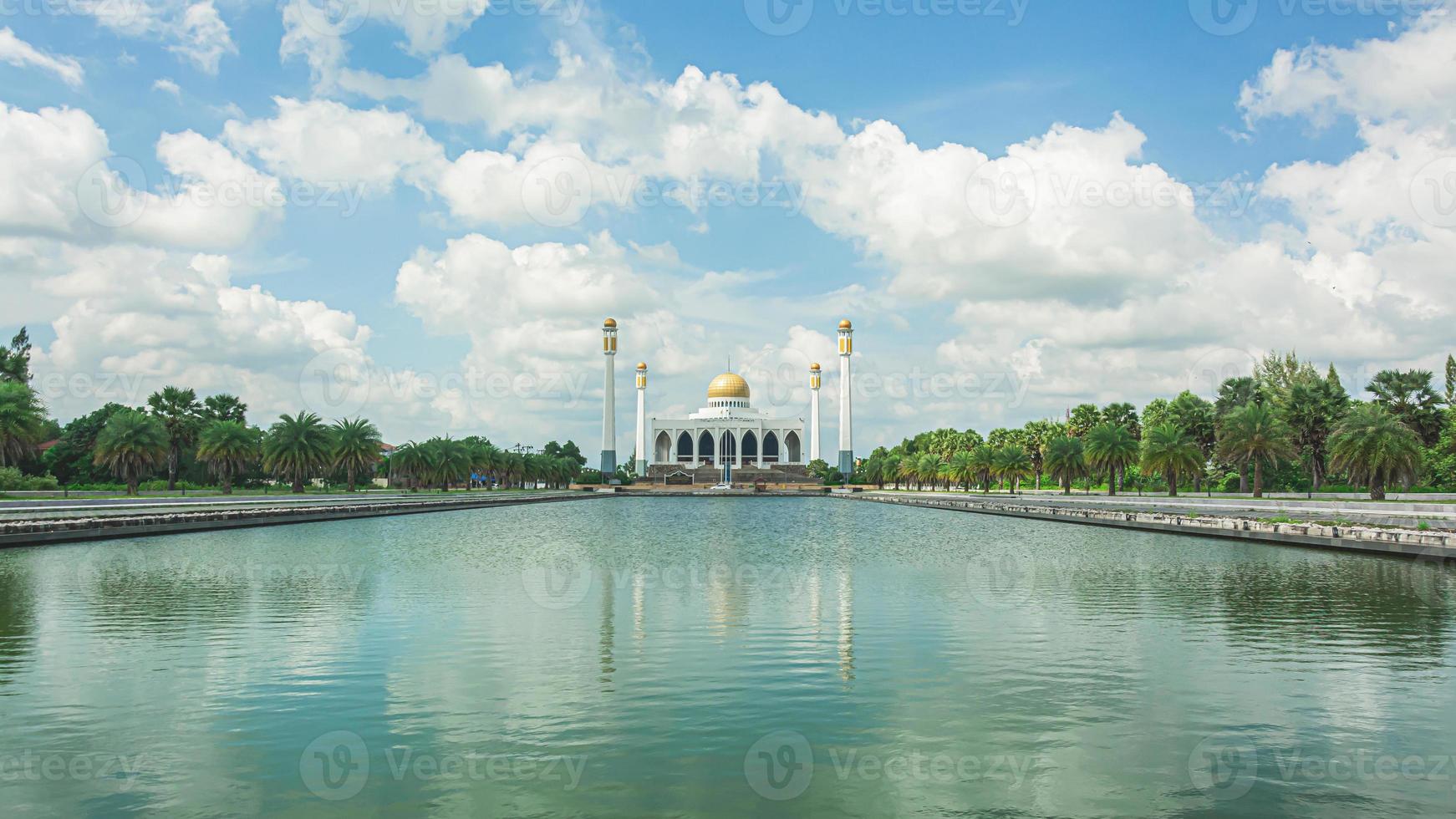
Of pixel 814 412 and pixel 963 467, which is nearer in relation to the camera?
pixel 963 467

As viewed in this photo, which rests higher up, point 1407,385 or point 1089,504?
point 1407,385

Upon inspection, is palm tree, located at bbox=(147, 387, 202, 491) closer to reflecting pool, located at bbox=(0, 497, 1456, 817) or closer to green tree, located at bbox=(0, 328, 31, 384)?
green tree, located at bbox=(0, 328, 31, 384)

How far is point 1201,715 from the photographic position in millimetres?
9578

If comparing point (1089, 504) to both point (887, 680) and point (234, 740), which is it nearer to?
point (887, 680)

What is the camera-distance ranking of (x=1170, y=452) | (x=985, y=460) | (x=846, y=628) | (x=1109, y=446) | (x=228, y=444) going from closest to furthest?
(x=846, y=628), (x=1170, y=452), (x=228, y=444), (x=1109, y=446), (x=985, y=460)

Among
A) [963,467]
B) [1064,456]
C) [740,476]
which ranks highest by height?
[1064,456]

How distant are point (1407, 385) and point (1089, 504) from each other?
25.3 metres

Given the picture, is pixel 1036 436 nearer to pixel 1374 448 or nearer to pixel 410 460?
pixel 1374 448

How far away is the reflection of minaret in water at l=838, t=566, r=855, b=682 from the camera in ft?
38.5

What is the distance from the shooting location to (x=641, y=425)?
139625 mm

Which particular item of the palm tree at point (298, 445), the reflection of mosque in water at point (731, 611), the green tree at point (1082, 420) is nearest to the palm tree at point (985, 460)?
the green tree at point (1082, 420)

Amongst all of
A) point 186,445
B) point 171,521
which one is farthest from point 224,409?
point 171,521

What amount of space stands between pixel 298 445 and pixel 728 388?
84.6 m

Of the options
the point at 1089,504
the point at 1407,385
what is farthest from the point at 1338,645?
the point at 1407,385
